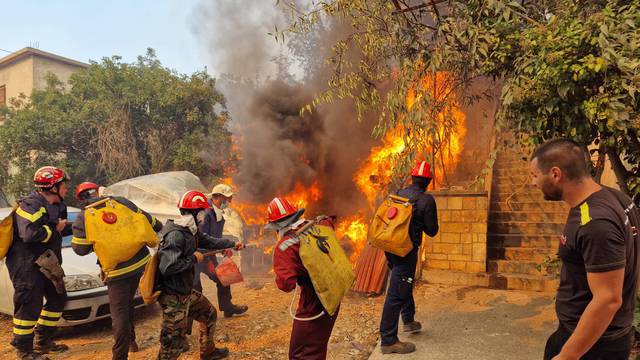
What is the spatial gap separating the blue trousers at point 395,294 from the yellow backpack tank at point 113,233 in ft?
8.01

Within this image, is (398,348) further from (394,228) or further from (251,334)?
(251,334)

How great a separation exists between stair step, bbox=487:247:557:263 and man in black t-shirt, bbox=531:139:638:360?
483 centimetres

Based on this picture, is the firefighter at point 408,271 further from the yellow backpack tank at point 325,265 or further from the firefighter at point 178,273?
the firefighter at point 178,273

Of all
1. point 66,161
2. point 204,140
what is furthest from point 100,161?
point 204,140

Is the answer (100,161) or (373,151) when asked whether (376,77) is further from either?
(100,161)

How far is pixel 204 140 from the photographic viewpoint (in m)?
13.4

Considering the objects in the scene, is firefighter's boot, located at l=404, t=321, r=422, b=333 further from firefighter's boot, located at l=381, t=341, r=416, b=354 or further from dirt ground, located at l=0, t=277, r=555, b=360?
firefighter's boot, located at l=381, t=341, r=416, b=354

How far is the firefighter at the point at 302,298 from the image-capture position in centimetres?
268

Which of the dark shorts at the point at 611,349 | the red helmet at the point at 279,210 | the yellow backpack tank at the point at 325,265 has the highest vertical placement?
the red helmet at the point at 279,210

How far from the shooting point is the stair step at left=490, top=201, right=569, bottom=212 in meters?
7.38

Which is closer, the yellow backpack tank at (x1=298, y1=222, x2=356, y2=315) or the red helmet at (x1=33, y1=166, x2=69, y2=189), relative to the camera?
the yellow backpack tank at (x1=298, y1=222, x2=356, y2=315)

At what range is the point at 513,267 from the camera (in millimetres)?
6055

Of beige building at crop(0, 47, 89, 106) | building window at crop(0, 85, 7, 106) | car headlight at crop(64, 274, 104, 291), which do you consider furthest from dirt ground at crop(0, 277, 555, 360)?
building window at crop(0, 85, 7, 106)

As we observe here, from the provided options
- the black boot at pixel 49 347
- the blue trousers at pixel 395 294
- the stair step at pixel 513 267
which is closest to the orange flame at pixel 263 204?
the stair step at pixel 513 267
